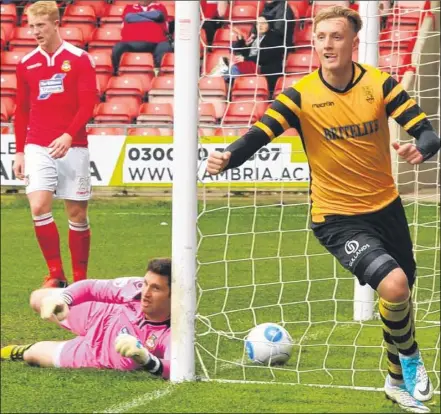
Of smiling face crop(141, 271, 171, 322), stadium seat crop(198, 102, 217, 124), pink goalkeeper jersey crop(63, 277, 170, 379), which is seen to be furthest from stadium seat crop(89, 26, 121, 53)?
smiling face crop(141, 271, 171, 322)

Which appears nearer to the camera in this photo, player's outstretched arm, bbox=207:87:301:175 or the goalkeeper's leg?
player's outstretched arm, bbox=207:87:301:175

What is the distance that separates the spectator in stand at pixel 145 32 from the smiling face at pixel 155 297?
8.47m

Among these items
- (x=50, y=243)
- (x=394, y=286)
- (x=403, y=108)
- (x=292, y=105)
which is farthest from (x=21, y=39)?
(x=394, y=286)

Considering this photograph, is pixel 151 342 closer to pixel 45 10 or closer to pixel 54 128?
pixel 54 128

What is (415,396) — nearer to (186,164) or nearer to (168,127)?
(186,164)

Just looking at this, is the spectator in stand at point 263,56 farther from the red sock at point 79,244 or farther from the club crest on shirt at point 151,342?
the club crest on shirt at point 151,342

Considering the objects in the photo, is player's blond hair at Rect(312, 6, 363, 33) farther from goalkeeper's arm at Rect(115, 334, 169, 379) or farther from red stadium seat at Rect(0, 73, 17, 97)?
red stadium seat at Rect(0, 73, 17, 97)

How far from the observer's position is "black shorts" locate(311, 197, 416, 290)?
5332 millimetres

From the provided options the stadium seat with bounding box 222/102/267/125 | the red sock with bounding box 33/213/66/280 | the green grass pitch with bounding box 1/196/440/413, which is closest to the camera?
the green grass pitch with bounding box 1/196/440/413

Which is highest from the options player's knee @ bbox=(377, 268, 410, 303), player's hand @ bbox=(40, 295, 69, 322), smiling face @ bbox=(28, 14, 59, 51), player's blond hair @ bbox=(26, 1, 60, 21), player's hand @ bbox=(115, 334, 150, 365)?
player's blond hair @ bbox=(26, 1, 60, 21)

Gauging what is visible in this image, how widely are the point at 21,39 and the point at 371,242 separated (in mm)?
12185

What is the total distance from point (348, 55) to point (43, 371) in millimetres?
2549

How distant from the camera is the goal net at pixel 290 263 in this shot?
6891 mm

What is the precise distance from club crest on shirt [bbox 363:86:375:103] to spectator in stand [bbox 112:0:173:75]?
949 centimetres
